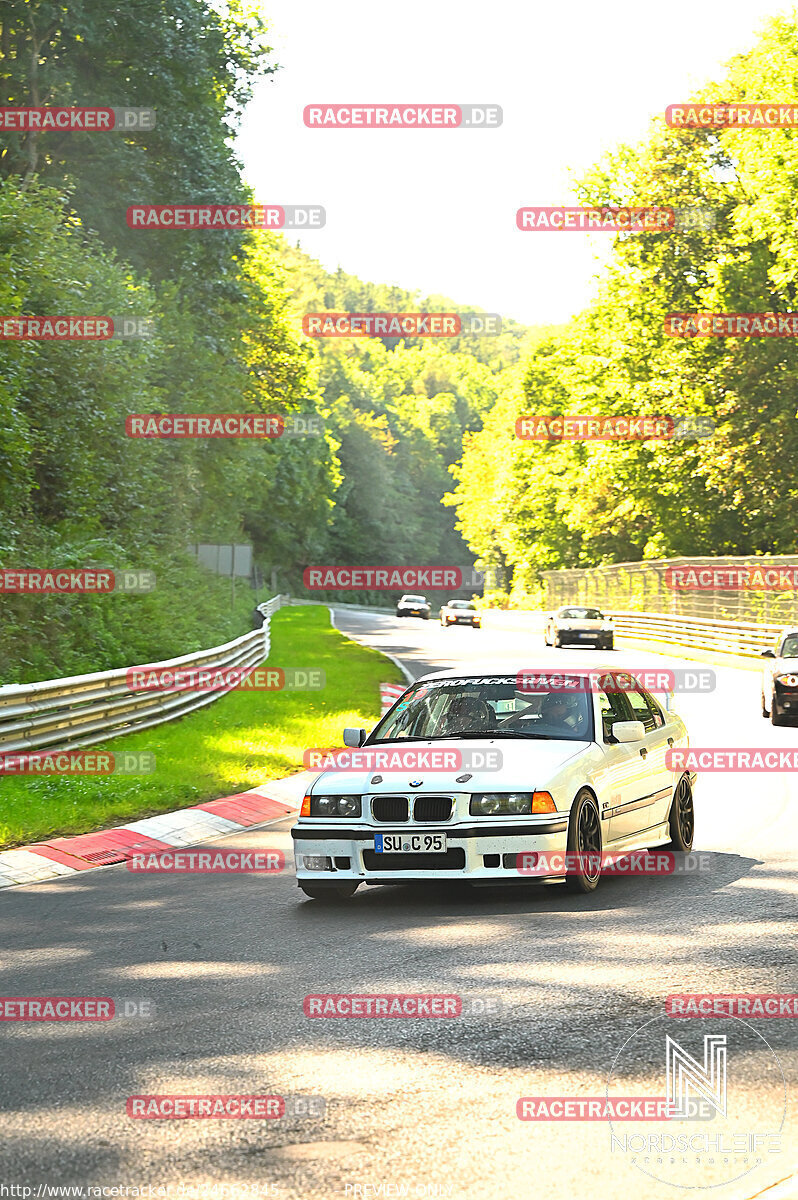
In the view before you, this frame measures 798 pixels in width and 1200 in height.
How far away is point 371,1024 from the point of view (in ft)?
20.3

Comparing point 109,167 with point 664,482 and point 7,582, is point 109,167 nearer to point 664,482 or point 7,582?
point 7,582

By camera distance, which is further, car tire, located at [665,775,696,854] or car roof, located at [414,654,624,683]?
car tire, located at [665,775,696,854]

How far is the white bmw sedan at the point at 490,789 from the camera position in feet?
28.7

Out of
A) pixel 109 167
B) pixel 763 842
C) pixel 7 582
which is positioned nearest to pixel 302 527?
pixel 109 167

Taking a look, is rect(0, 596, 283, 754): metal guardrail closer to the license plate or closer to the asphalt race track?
the asphalt race track

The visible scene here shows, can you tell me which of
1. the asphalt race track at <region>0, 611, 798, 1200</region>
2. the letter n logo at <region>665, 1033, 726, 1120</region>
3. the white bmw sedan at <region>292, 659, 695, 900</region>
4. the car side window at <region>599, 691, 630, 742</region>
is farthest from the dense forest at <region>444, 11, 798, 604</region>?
the letter n logo at <region>665, 1033, 726, 1120</region>

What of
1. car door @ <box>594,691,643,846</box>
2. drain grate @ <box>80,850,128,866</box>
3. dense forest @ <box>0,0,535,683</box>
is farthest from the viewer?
dense forest @ <box>0,0,535,683</box>

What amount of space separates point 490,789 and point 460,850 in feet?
1.30

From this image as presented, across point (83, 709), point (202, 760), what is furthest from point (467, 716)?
point (202, 760)

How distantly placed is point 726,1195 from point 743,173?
50990 millimetres

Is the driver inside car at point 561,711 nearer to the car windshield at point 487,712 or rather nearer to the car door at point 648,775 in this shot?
the car windshield at point 487,712

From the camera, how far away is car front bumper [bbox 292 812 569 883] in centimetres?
869

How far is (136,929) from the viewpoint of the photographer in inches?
335

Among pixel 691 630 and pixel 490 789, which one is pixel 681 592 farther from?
pixel 490 789
